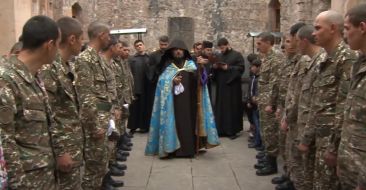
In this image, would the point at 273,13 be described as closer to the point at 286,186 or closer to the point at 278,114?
the point at 278,114

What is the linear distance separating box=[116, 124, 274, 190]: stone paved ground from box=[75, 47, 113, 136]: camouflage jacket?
5.81ft

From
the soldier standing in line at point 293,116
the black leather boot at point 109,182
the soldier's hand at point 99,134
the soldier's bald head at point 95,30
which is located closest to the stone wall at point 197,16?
the black leather boot at point 109,182

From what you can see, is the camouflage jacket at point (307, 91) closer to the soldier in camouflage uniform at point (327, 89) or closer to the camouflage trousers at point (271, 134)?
the soldier in camouflage uniform at point (327, 89)

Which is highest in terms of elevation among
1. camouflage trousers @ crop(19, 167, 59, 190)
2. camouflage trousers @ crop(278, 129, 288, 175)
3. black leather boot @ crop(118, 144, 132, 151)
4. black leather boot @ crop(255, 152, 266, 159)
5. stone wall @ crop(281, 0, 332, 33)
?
stone wall @ crop(281, 0, 332, 33)

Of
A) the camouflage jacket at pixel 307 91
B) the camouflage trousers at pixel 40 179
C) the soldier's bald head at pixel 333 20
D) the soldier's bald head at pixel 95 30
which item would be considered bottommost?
the camouflage trousers at pixel 40 179

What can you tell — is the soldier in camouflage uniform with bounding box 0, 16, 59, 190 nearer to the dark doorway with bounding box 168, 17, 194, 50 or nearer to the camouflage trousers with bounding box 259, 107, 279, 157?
the camouflage trousers with bounding box 259, 107, 279, 157

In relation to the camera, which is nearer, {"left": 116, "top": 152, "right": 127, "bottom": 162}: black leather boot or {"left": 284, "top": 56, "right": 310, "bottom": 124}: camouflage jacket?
{"left": 284, "top": 56, "right": 310, "bottom": 124}: camouflage jacket

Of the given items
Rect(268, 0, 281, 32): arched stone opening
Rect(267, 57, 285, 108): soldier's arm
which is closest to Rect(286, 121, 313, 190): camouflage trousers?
Rect(267, 57, 285, 108): soldier's arm

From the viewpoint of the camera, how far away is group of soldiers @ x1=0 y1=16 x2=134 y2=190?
9.94ft

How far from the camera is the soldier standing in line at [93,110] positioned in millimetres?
4930

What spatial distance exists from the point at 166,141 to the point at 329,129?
13.8ft

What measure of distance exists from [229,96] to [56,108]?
6590 millimetres

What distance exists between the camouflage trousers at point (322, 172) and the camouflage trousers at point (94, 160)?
207 centimetres

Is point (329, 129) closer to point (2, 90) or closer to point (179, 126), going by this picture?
point (2, 90)
